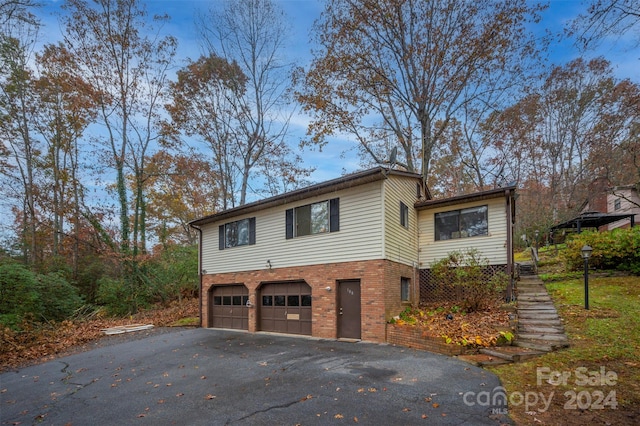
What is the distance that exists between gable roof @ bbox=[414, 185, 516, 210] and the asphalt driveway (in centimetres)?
643

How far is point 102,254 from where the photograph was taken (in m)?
21.0

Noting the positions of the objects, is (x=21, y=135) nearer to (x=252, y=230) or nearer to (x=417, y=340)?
(x=252, y=230)

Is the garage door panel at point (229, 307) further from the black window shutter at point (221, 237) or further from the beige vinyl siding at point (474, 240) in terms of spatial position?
the beige vinyl siding at point (474, 240)

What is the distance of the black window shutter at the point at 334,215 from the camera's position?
1204 centimetres

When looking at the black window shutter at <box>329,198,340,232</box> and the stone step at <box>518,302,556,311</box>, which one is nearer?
the stone step at <box>518,302,556,311</box>

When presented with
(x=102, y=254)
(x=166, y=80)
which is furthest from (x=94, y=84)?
(x=102, y=254)

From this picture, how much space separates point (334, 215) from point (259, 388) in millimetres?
6520

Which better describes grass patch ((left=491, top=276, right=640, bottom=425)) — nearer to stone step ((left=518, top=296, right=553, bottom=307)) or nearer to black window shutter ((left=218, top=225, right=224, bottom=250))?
stone step ((left=518, top=296, right=553, bottom=307))

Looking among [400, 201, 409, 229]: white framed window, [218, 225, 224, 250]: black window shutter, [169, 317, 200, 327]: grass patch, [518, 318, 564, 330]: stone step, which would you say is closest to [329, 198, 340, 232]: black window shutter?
[400, 201, 409, 229]: white framed window

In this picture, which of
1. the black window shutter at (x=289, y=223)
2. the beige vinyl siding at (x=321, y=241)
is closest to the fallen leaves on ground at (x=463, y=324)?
the beige vinyl siding at (x=321, y=241)

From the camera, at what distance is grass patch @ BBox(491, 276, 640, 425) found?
502 centimetres

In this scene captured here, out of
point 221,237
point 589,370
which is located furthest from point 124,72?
point 589,370

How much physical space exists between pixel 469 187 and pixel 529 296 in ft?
64.9

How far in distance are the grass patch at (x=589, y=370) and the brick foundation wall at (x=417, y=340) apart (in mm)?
1383
